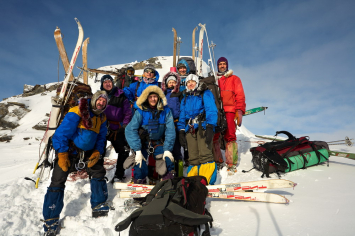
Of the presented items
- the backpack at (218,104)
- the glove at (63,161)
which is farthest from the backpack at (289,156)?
the glove at (63,161)

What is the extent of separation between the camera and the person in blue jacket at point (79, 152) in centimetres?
269

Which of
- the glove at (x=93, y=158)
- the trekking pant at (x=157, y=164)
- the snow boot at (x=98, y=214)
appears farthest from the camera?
the trekking pant at (x=157, y=164)

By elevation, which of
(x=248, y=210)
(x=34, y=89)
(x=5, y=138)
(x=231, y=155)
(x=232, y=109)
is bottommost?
(x=248, y=210)

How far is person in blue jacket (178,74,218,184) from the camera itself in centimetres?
371

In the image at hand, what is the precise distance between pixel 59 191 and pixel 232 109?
4211 millimetres

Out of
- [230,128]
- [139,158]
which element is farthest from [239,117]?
[139,158]

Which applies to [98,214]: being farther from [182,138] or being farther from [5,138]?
[5,138]

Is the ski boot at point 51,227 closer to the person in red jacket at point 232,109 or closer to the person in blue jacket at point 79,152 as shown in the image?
the person in blue jacket at point 79,152

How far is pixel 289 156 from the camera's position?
432 cm

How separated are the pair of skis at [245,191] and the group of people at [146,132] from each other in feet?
1.40

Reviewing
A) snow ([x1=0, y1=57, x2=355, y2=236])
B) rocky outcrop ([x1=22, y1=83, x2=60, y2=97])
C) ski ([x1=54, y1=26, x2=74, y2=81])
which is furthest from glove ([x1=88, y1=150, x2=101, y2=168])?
rocky outcrop ([x1=22, y1=83, x2=60, y2=97])

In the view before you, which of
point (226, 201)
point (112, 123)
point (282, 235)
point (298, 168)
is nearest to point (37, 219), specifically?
point (112, 123)

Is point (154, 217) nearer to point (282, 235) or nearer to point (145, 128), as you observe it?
point (282, 235)

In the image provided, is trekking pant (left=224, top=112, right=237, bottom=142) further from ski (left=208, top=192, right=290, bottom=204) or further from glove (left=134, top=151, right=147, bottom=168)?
glove (left=134, top=151, right=147, bottom=168)
